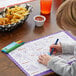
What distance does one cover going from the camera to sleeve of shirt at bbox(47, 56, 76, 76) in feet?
2.83

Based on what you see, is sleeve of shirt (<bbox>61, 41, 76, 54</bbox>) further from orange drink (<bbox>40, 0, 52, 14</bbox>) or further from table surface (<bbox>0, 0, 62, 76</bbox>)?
orange drink (<bbox>40, 0, 52, 14</bbox>)

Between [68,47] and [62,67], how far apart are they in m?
0.16

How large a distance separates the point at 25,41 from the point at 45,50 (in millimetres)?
132

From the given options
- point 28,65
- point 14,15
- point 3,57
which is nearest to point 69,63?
point 28,65

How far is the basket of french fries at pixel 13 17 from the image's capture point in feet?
3.41

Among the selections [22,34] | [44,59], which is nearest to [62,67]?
[44,59]

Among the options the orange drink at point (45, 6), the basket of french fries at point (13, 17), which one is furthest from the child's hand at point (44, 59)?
the orange drink at point (45, 6)

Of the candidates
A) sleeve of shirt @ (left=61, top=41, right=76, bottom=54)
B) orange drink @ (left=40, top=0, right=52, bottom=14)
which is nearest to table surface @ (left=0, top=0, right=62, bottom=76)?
orange drink @ (left=40, top=0, right=52, bottom=14)

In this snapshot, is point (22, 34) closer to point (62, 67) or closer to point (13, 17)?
point (13, 17)

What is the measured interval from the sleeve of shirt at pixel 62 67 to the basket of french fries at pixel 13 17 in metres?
0.32

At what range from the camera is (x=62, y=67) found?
88 cm

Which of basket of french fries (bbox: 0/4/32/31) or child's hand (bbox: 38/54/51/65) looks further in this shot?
basket of french fries (bbox: 0/4/32/31)

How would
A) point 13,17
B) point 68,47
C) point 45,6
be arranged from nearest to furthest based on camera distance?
point 68,47 → point 13,17 → point 45,6

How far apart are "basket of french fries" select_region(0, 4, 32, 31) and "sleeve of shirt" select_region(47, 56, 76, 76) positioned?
0.32 m
